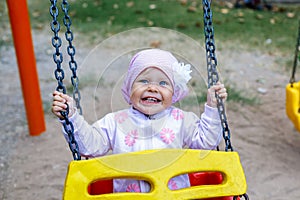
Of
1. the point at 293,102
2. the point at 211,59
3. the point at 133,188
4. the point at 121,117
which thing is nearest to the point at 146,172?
the point at 133,188

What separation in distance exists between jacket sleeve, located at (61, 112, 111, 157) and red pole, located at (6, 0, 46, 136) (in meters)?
1.39

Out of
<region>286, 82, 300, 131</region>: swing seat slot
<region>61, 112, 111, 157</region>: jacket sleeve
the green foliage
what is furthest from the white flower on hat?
the green foliage

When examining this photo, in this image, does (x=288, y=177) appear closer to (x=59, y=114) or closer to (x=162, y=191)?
(x=162, y=191)

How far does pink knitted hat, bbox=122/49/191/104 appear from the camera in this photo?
1.54 meters

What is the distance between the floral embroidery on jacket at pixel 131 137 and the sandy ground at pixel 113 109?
103mm

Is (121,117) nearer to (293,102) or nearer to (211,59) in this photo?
(211,59)

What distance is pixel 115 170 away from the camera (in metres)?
A: 1.45

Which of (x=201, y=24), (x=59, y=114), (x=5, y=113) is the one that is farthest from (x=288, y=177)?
(x=201, y=24)

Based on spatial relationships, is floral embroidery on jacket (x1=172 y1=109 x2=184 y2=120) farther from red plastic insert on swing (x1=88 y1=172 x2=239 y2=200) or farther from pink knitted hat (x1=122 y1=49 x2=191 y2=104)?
red plastic insert on swing (x1=88 y1=172 x2=239 y2=200)

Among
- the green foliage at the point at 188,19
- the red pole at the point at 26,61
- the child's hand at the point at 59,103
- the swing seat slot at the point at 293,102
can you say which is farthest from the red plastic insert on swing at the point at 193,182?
the green foliage at the point at 188,19

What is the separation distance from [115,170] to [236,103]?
2.14m

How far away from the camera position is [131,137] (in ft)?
5.27

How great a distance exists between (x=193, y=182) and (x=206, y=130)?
0.21 metres

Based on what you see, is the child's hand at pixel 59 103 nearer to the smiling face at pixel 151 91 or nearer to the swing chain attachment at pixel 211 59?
the smiling face at pixel 151 91
